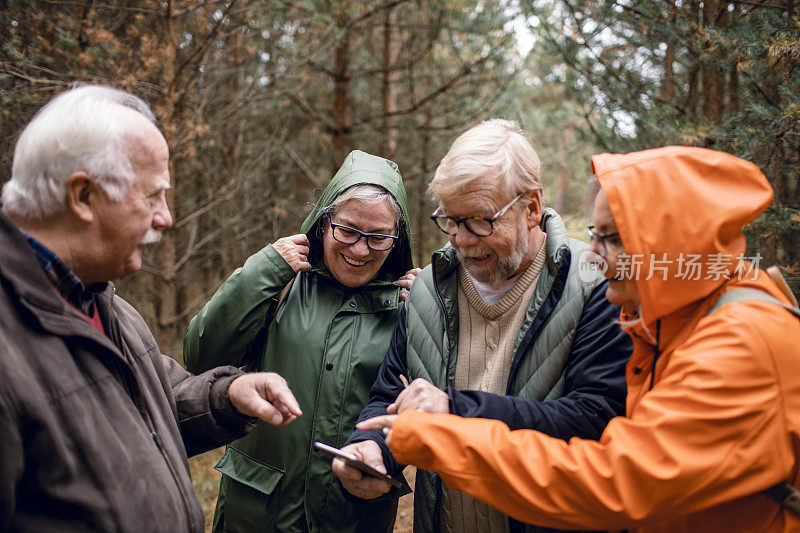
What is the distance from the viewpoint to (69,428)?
4.23 ft

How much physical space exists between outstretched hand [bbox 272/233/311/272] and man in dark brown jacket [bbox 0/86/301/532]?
2.99 feet

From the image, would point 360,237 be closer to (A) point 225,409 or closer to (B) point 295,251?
(B) point 295,251

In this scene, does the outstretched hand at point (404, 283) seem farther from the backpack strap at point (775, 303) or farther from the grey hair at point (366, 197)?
the backpack strap at point (775, 303)

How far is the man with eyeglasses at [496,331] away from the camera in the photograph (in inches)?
71.1

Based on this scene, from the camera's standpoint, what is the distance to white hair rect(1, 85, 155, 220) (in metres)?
1.37

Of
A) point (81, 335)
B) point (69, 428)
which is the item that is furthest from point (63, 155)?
point (69, 428)

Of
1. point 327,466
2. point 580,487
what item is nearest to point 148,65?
point 327,466

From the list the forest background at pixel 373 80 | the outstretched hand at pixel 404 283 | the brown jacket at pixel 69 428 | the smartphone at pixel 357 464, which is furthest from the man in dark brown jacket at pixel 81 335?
the forest background at pixel 373 80

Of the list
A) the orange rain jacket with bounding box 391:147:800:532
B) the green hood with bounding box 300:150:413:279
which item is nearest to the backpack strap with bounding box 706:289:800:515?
the orange rain jacket with bounding box 391:147:800:532

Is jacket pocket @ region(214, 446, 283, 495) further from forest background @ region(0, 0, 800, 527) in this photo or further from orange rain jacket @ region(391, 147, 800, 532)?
forest background @ region(0, 0, 800, 527)

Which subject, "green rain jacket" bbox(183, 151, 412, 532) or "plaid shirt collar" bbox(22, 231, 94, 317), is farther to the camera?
"green rain jacket" bbox(183, 151, 412, 532)

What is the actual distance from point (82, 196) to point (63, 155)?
0.12m

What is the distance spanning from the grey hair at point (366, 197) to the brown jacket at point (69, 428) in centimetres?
127

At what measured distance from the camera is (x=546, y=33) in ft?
17.6
